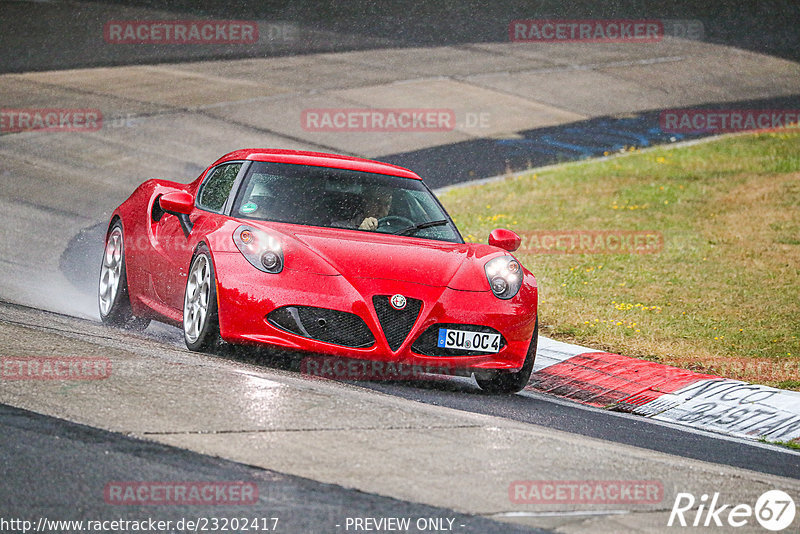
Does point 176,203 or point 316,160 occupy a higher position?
point 316,160

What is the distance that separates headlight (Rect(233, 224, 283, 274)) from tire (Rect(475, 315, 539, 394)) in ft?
5.30

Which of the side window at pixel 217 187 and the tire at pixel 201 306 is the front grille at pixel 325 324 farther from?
the side window at pixel 217 187

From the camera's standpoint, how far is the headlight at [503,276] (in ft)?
25.5

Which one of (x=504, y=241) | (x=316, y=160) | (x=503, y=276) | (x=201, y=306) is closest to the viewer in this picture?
(x=201, y=306)

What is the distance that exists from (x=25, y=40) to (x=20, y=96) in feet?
18.7

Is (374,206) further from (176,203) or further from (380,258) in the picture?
(176,203)

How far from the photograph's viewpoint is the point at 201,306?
25.2 ft

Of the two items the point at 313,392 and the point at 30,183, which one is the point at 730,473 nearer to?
the point at 313,392

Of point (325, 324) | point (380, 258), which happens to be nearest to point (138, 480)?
point (325, 324)

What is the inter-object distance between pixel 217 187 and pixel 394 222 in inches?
53.4

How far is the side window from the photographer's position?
858 centimetres

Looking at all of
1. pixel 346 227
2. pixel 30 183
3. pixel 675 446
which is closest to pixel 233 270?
pixel 346 227

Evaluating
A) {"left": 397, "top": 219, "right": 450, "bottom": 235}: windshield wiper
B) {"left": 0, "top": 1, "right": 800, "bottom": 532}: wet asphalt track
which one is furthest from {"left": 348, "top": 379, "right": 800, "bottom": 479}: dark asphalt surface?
{"left": 397, "top": 219, "right": 450, "bottom": 235}: windshield wiper

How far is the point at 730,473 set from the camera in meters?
5.90
